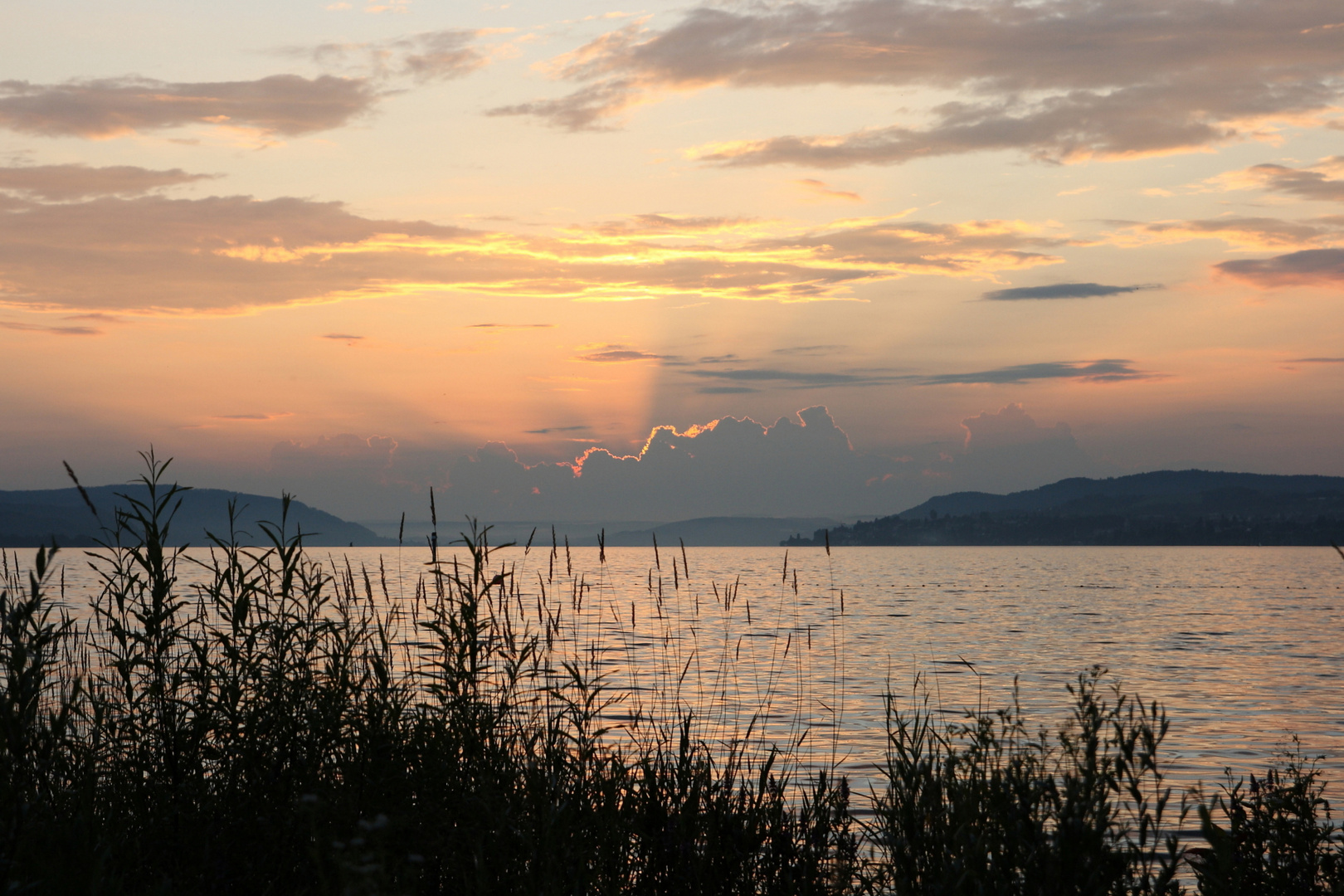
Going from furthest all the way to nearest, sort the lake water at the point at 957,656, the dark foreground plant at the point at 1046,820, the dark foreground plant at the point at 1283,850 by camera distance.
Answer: the lake water at the point at 957,656, the dark foreground plant at the point at 1283,850, the dark foreground plant at the point at 1046,820

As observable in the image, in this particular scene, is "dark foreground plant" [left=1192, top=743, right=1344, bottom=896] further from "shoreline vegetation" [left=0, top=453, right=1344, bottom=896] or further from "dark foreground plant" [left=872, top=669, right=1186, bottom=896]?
"dark foreground plant" [left=872, top=669, right=1186, bottom=896]

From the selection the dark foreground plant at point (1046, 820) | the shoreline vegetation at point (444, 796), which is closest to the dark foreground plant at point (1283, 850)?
the shoreline vegetation at point (444, 796)

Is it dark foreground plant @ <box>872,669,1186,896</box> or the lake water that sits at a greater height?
dark foreground plant @ <box>872,669,1186,896</box>

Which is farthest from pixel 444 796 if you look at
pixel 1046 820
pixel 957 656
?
pixel 957 656

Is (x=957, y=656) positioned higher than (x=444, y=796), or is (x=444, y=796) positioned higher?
(x=444, y=796)

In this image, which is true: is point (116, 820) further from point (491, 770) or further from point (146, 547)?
point (491, 770)

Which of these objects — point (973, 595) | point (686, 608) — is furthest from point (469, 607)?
point (973, 595)

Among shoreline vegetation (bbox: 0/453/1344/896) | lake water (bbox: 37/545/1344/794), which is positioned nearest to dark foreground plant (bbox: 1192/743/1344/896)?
shoreline vegetation (bbox: 0/453/1344/896)

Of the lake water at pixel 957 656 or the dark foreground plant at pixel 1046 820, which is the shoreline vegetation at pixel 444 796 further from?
the lake water at pixel 957 656

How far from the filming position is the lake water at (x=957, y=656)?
2067 cm

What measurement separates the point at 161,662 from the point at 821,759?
1331cm

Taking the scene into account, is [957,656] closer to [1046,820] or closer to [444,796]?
[444,796]

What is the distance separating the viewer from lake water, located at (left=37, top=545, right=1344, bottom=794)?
20.7 metres

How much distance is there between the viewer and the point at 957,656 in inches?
1431
